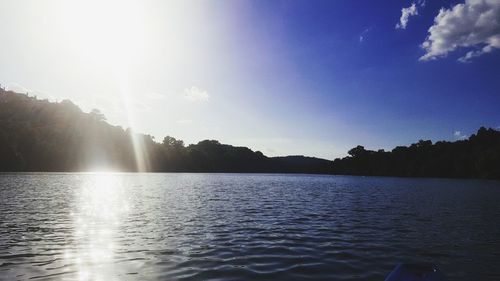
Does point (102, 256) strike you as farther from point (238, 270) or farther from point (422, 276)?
→ point (422, 276)

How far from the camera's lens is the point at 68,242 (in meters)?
22.2

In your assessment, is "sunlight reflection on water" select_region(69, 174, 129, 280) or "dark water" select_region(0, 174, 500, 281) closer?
"sunlight reflection on water" select_region(69, 174, 129, 280)

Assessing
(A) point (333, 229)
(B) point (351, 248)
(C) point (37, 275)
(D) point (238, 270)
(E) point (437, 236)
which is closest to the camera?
(C) point (37, 275)

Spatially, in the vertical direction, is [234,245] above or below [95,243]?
below

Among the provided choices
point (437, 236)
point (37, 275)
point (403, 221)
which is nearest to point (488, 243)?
point (437, 236)

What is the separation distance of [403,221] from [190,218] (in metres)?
22.0

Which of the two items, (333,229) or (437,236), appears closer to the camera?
(437,236)

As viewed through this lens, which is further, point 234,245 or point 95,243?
point 95,243

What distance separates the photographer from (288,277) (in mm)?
15250

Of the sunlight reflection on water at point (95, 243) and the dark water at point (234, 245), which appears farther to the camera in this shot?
Answer: the dark water at point (234, 245)

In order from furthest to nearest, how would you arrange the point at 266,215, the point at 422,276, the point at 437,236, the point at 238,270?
the point at 266,215, the point at 437,236, the point at 238,270, the point at 422,276

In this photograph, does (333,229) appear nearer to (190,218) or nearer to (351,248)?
(351,248)

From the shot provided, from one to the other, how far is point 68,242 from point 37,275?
7.98m

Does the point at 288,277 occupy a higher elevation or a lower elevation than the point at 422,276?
lower
